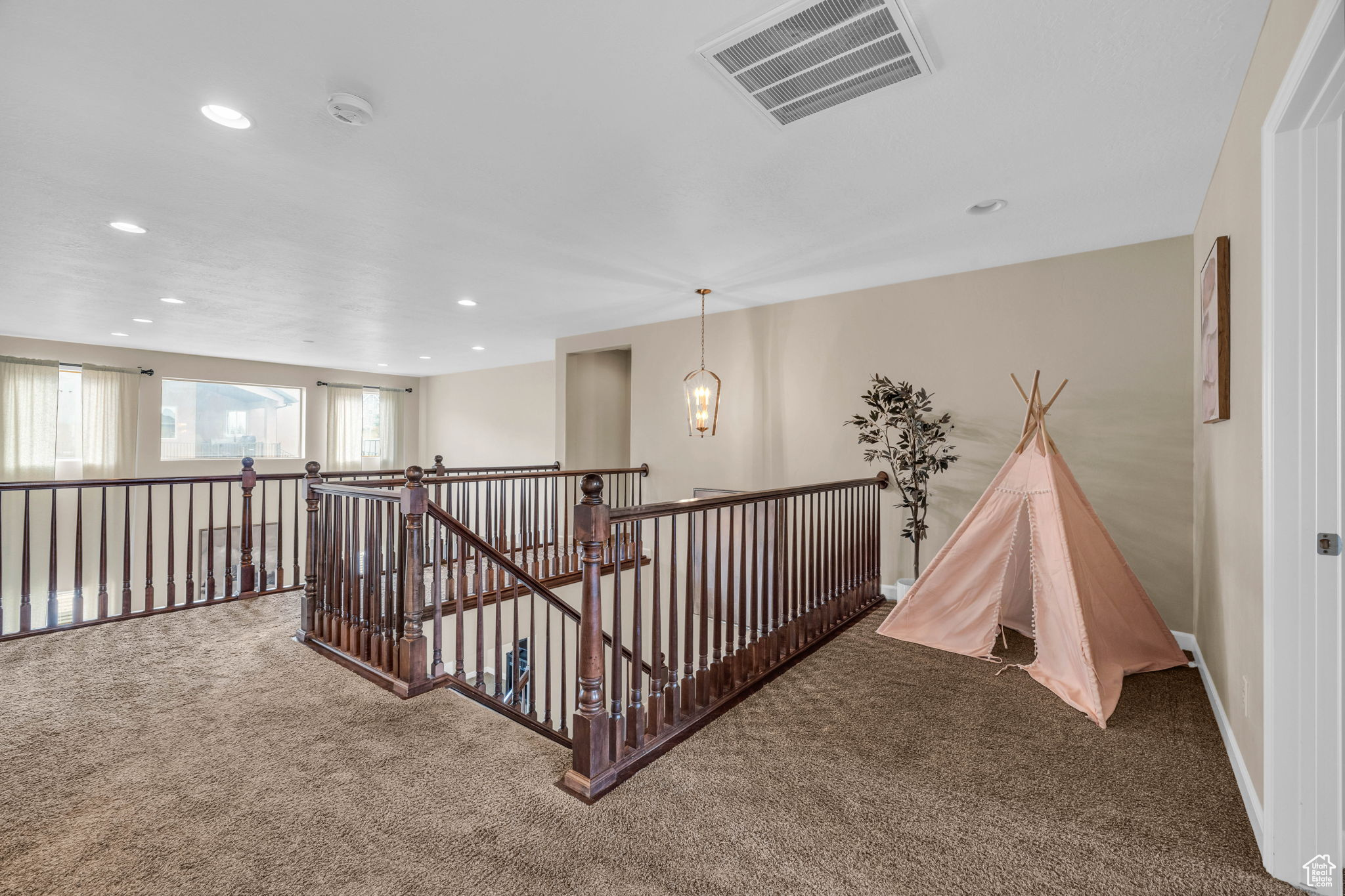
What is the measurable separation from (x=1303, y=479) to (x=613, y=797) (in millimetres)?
2106

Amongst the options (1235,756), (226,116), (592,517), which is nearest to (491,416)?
(226,116)

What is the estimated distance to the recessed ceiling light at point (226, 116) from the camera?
7.19ft

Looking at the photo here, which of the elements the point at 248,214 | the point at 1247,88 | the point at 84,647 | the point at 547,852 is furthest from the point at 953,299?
the point at 84,647

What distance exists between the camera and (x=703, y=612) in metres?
2.54

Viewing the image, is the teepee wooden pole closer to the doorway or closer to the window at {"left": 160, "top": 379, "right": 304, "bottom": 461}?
the doorway

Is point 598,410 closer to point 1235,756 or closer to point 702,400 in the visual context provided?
point 702,400

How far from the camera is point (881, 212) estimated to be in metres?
3.20

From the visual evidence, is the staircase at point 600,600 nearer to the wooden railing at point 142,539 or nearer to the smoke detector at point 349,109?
the wooden railing at point 142,539

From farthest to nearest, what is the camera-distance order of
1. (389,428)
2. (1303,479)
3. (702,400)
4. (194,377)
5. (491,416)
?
1. (389,428)
2. (491,416)
3. (194,377)
4. (702,400)
5. (1303,479)

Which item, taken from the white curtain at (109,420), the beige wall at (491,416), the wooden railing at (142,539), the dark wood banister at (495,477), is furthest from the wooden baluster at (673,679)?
the white curtain at (109,420)

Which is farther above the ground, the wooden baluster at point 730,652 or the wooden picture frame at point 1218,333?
the wooden picture frame at point 1218,333

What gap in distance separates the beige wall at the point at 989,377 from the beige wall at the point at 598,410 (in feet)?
4.96

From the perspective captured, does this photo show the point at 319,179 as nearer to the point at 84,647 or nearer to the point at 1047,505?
the point at 84,647

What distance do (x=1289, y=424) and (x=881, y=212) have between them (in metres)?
2.14
